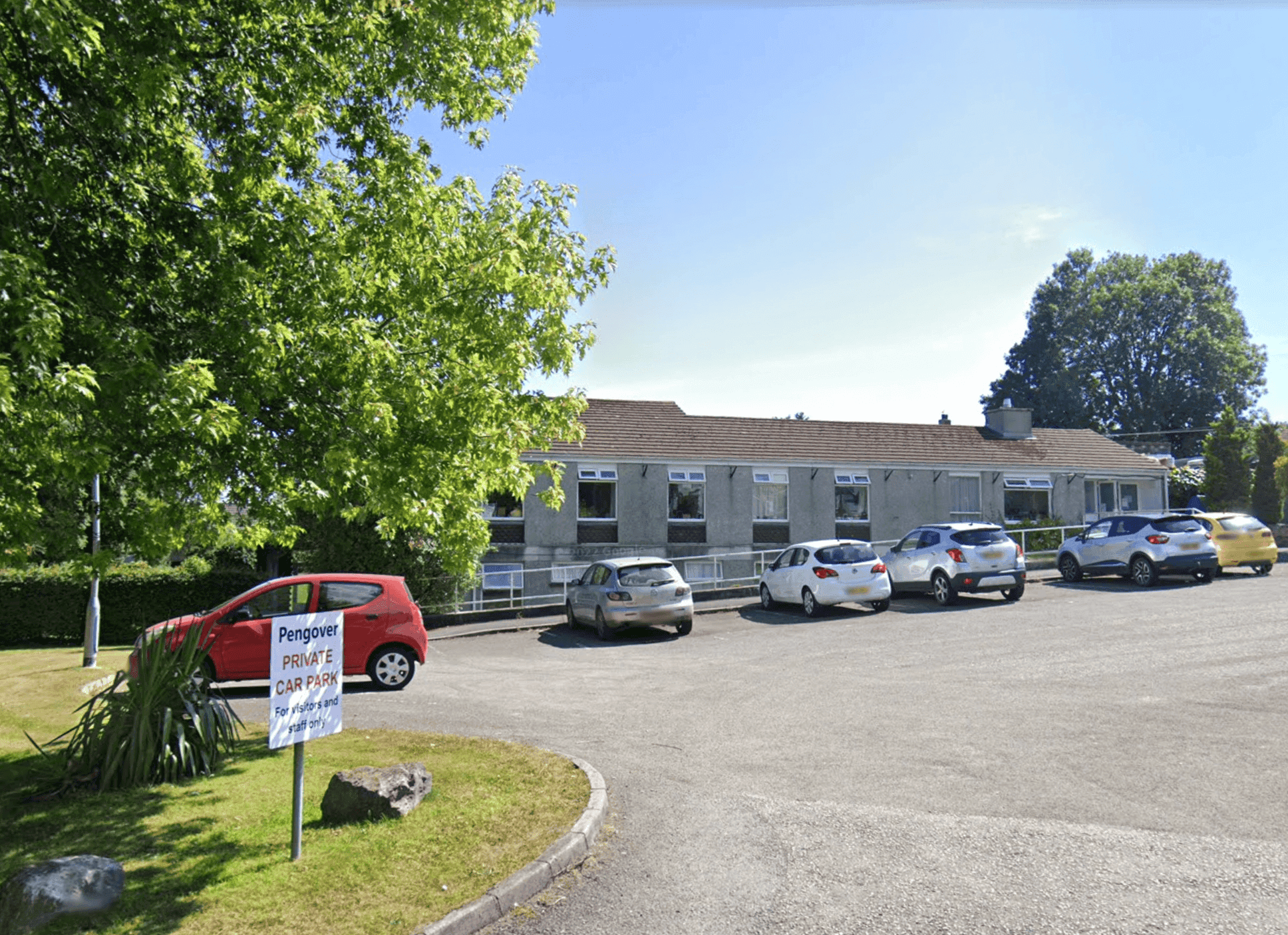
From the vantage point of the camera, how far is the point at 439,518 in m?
7.93

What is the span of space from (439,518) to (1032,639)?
34.8 feet

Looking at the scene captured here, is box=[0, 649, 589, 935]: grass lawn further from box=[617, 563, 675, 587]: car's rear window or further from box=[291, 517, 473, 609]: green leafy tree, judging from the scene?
box=[291, 517, 473, 609]: green leafy tree

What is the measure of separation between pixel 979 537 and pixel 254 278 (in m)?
16.6

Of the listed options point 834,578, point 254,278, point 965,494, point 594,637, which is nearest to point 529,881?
point 254,278

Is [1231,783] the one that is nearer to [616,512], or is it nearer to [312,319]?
[312,319]

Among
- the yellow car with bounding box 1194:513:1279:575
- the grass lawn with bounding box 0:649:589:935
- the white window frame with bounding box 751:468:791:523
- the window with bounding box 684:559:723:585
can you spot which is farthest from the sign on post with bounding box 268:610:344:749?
the white window frame with bounding box 751:468:791:523

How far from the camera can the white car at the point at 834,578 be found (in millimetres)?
19500

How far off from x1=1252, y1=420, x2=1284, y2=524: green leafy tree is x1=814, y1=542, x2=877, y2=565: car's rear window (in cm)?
2350

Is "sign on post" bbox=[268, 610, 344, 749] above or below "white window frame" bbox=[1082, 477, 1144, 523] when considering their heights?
below

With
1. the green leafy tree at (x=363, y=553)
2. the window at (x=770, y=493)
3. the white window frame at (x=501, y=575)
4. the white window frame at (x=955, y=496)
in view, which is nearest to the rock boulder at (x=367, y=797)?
the green leafy tree at (x=363, y=553)

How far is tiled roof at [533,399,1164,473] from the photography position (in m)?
29.2

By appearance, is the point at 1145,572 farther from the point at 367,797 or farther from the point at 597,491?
the point at 367,797

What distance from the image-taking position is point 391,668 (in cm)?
1318

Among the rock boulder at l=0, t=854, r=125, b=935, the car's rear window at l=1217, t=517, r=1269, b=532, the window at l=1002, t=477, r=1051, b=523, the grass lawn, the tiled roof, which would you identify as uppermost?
the tiled roof
